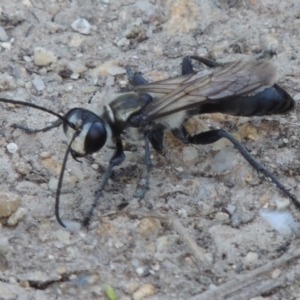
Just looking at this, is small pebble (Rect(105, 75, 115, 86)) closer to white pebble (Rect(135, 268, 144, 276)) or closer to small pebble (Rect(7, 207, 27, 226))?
small pebble (Rect(7, 207, 27, 226))

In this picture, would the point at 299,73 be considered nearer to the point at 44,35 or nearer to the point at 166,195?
the point at 166,195

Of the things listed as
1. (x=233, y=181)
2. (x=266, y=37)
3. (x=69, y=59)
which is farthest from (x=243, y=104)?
(x=69, y=59)

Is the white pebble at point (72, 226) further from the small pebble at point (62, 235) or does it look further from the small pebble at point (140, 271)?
the small pebble at point (140, 271)

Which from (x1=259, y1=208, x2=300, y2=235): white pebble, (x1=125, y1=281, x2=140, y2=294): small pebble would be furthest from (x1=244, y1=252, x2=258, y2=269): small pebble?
(x1=125, y1=281, x2=140, y2=294): small pebble

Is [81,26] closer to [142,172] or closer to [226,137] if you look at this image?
[142,172]

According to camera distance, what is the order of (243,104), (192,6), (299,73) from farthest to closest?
1. (192,6)
2. (299,73)
3. (243,104)

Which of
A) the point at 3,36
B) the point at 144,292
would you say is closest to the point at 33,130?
the point at 3,36
